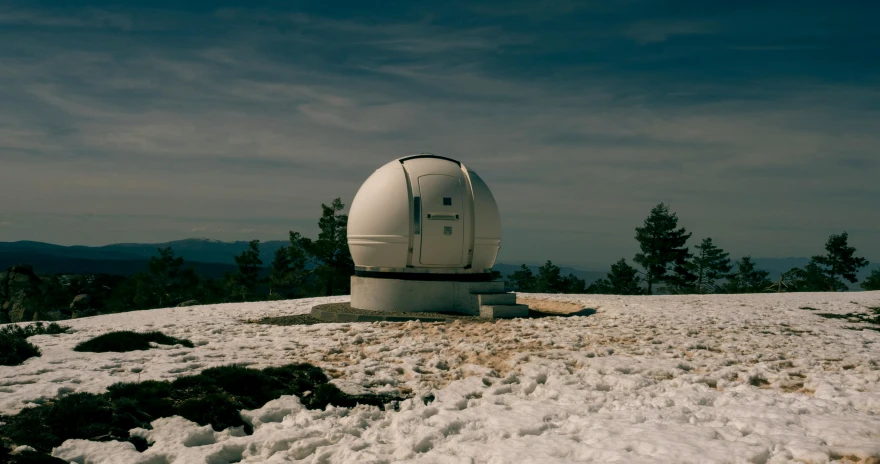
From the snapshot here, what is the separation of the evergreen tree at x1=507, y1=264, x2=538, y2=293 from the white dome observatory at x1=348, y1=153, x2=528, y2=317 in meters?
32.8

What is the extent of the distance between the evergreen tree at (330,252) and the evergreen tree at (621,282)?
2133 centimetres

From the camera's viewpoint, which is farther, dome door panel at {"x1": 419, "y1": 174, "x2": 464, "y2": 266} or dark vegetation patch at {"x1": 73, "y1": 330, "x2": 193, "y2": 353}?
dome door panel at {"x1": 419, "y1": 174, "x2": 464, "y2": 266}

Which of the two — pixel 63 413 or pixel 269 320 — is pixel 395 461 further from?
pixel 269 320

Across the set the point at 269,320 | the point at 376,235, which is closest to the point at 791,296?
the point at 376,235

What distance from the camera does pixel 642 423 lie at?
7078 mm

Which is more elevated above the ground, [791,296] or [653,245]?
[653,245]

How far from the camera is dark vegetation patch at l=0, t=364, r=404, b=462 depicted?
21.6ft

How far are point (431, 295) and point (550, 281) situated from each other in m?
32.5

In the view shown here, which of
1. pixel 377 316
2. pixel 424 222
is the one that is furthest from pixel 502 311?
pixel 377 316

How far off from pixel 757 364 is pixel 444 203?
396 inches

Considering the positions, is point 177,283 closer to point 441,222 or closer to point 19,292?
point 19,292

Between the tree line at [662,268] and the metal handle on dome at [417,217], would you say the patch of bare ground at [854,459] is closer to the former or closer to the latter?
the metal handle on dome at [417,217]

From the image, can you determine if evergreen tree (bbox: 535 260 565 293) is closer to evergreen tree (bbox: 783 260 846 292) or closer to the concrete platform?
evergreen tree (bbox: 783 260 846 292)

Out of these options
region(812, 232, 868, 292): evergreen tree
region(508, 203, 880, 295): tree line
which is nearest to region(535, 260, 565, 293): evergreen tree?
region(508, 203, 880, 295): tree line
